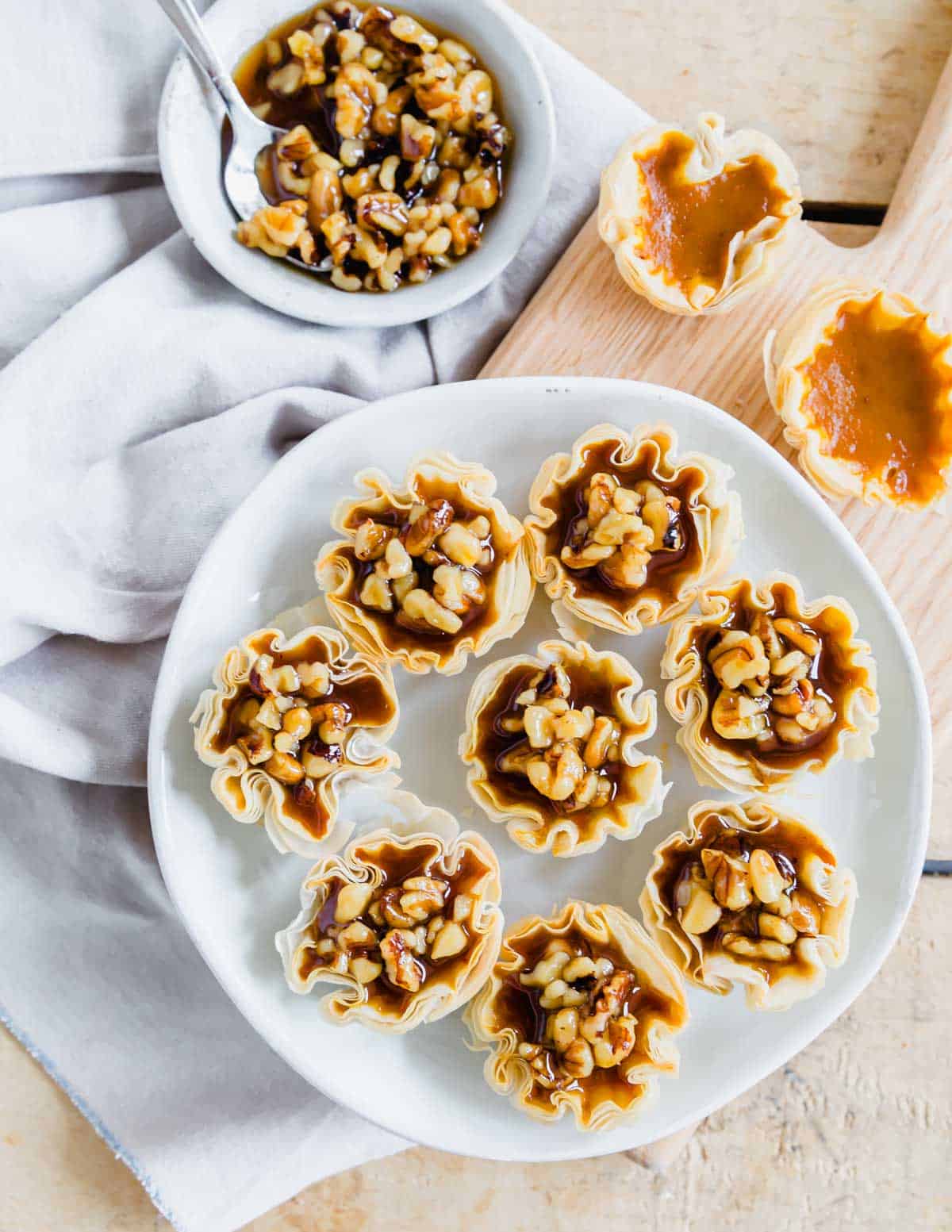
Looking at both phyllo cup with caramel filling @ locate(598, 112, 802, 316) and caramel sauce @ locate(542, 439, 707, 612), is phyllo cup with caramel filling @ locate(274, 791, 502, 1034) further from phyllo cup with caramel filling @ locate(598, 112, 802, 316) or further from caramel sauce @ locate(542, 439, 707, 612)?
phyllo cup with caramel filling @ locate(598, 112, 802, 316)

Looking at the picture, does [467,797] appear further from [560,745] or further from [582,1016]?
[582,1016]

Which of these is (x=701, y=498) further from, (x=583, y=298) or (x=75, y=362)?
(x=75, y=362)

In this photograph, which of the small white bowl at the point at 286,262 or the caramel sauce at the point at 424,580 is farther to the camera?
the small white bowl at the point at 286,262

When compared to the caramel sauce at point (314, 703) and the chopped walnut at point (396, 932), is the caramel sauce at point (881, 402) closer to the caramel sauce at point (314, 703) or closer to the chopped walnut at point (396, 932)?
the caramel sauce at point (314, 703)

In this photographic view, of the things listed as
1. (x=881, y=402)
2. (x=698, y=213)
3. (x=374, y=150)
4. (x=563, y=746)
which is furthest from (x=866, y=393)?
(x=374, y=150)

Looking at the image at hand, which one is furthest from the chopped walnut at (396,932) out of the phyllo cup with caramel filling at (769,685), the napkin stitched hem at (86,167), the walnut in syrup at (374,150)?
the napkin stitched hem at (86,167)

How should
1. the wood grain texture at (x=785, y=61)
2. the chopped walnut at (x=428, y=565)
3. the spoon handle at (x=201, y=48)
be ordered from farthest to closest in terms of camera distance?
1. the wood grain texture at (x=785, y=61)
2. the spoon handle at (x=201, y=48)
3. the chopped walnut at (x=428, y=565)

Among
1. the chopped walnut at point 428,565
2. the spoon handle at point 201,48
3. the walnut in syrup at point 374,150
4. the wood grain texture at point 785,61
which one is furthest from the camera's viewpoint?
the wood grain texture at point 785,61
